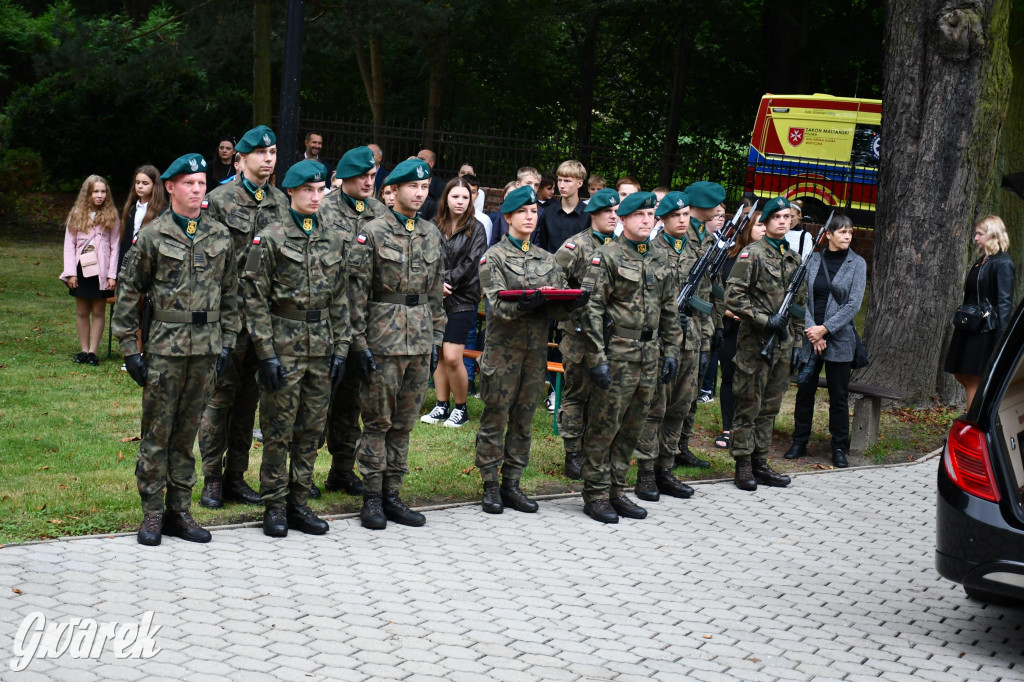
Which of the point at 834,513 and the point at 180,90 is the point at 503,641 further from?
the point at 180,90

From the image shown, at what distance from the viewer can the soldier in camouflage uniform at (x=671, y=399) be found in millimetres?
8469

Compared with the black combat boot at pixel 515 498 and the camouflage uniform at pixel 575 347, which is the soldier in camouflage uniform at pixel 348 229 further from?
the camouflage uniform at pixel 575 347

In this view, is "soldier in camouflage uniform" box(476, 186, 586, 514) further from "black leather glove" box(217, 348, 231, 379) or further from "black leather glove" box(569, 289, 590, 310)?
"black leather glove" box(217, 348, 231, 379)

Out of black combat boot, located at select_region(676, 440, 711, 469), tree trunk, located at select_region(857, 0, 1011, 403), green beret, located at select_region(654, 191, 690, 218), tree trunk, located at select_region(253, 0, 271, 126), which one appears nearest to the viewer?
green beret, located at select_region(654, 191, 690, 218)

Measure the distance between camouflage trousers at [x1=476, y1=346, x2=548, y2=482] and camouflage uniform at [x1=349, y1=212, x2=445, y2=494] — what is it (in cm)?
53

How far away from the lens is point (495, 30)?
2816cm

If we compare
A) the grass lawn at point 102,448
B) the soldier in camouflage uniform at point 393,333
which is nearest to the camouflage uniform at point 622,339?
the grass lawn at point 102,448

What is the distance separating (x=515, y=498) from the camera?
8.12 meters

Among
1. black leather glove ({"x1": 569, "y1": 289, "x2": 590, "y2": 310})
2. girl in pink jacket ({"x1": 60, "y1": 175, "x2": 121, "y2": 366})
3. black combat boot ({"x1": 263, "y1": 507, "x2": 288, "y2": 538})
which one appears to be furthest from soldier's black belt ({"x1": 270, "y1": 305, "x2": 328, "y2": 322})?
girl in pink jacket ({"x1": 60, "y1": 175, "x2": 121, "y2": 366})

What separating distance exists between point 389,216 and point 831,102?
16670 millimetres

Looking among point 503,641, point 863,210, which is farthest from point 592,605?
point 863,210

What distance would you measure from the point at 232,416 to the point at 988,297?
6848 millimetres

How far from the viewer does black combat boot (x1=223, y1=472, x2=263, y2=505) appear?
7664mm

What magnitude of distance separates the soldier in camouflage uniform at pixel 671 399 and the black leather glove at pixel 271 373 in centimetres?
269
